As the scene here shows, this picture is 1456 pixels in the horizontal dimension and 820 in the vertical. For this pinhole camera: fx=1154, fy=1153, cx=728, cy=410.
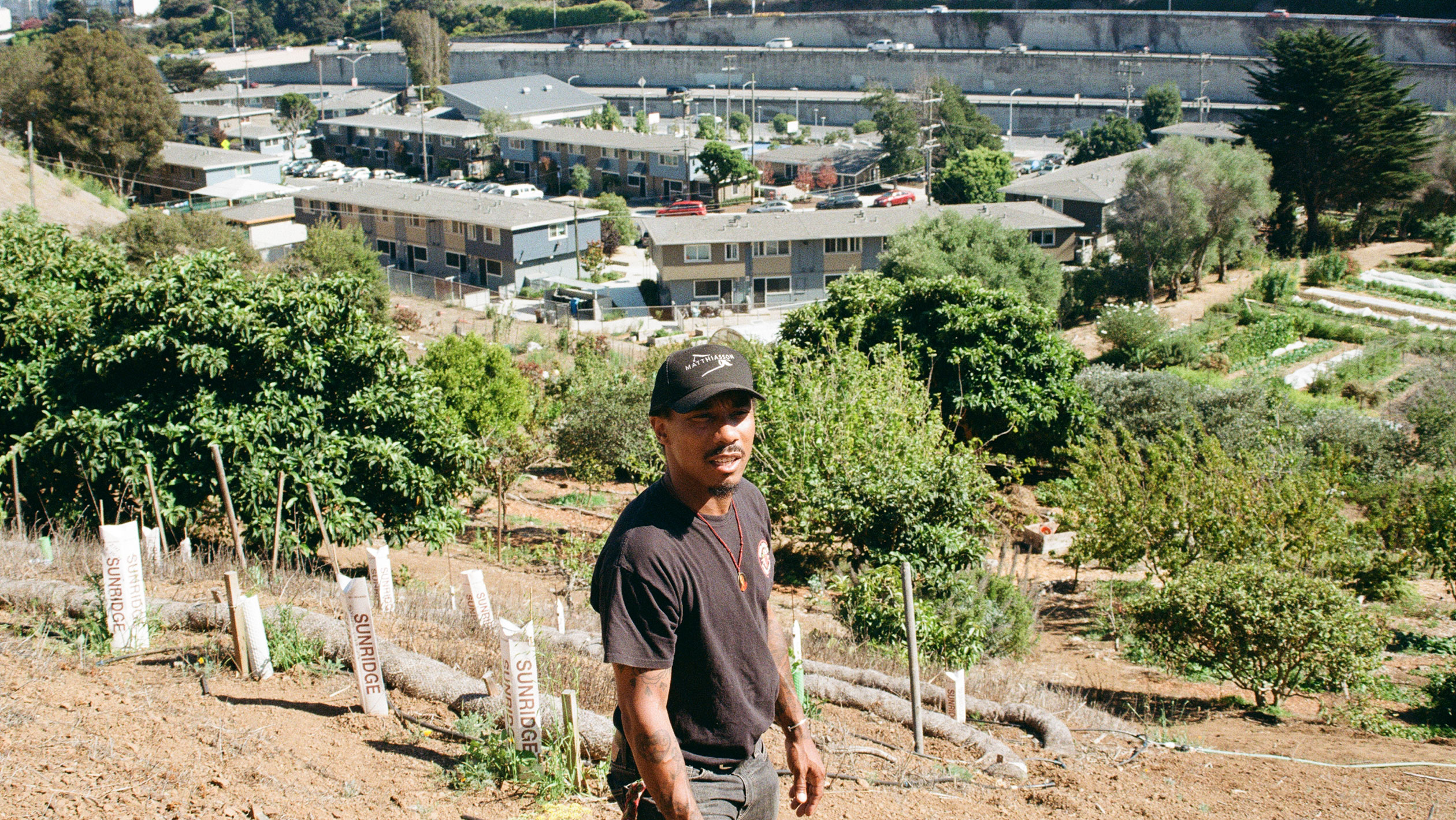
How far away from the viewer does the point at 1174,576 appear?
13117 mm

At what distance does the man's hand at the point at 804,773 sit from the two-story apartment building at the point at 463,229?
1701 inches

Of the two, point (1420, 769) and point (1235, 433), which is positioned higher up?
point (1420, 769)

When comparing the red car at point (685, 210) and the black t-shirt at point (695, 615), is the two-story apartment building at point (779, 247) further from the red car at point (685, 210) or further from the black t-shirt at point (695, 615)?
the black t-shirt at point (695, 615)

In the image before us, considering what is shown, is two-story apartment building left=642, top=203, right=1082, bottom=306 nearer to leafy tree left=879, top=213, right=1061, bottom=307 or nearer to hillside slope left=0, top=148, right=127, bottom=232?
leafy tree left=879, top=213, right=1061, bottom=307

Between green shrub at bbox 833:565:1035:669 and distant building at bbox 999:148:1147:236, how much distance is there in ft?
124

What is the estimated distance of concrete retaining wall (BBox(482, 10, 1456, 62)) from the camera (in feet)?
243

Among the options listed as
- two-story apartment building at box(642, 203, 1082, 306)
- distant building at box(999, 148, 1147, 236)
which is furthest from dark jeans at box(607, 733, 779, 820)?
distant building at box(999, 148, 1147, 236)

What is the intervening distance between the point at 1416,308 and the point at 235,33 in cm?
11311

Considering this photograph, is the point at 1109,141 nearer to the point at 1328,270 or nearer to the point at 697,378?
the point at 1328,270

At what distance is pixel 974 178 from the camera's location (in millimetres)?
57156

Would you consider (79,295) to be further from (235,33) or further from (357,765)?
(235,33)

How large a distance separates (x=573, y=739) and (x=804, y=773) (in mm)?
1791

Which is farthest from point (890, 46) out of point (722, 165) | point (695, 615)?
point (695, 615)

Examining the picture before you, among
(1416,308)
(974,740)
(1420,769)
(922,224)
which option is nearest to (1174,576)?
(1420,769)
